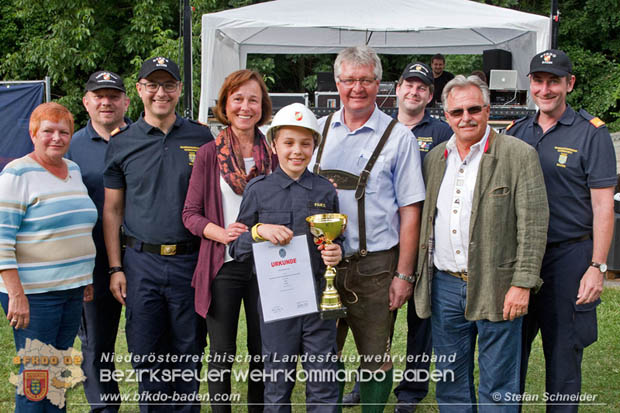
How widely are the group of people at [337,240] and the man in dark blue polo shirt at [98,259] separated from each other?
24 centimetres

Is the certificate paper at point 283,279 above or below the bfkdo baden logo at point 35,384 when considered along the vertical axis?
above

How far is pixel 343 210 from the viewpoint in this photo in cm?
321

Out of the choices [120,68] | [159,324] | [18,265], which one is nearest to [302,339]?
[159,324]

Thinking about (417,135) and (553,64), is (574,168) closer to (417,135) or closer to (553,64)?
(553,64)

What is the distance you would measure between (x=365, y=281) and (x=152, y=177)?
4.32ft

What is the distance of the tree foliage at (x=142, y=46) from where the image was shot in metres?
14.6

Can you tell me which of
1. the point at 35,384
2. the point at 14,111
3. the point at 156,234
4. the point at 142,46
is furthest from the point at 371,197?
the point at 142,46

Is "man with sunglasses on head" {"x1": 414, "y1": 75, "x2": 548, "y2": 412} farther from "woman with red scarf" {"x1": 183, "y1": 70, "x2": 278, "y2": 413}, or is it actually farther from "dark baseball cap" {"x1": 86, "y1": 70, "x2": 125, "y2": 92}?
"dark baseball cap" {"x1": 86, "y1": 70, "x2": 125, "y2": 92}

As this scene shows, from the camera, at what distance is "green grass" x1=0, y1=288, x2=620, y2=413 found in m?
4.28

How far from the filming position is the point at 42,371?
3197 millimetres

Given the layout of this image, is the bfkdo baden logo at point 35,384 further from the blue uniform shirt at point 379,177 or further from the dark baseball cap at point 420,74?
the dark baseball cap at point 420,74

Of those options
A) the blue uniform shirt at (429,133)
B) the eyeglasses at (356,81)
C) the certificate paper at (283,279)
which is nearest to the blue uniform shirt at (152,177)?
the certificate paper at (283,279)

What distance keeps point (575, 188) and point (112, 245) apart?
Answer: 2.67 metres

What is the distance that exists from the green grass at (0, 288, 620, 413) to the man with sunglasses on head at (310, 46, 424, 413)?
1400 mm
